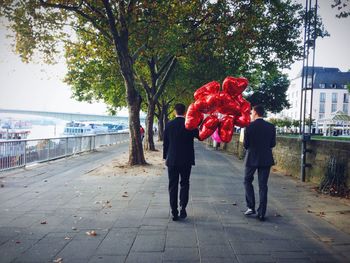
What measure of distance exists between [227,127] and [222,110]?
225 millimetres

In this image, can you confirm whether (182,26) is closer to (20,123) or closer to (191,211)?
(191,211)

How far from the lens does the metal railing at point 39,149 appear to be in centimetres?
1199

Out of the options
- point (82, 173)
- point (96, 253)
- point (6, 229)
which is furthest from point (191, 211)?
point (82, 173)

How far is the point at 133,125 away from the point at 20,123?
8816 cm

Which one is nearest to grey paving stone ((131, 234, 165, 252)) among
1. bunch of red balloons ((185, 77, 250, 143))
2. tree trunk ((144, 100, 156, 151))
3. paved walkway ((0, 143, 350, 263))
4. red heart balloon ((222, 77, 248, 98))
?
paved walkway ((0, 143, 350, 263))

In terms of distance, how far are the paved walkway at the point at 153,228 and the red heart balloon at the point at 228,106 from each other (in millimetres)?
1850

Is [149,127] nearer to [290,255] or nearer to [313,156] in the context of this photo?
[313,156]

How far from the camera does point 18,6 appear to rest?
41.2ft

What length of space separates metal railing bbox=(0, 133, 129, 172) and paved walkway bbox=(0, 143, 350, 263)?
3.21 metres

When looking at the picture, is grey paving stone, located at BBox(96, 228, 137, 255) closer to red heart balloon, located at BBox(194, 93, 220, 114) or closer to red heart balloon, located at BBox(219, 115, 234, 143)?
red heart balloon, located at BBox(219, 115, 234, 143)

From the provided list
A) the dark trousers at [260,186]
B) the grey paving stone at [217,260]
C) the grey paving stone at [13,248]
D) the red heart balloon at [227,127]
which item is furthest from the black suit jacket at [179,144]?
the grey paving stone at [13,248]

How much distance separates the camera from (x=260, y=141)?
19.9 feet

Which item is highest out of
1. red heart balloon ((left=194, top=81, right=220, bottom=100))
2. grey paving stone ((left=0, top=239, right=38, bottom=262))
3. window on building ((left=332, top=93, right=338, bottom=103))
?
window on building ((left=332, top=93, right=338, bottom=103))

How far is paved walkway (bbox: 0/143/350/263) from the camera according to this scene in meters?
4.24
